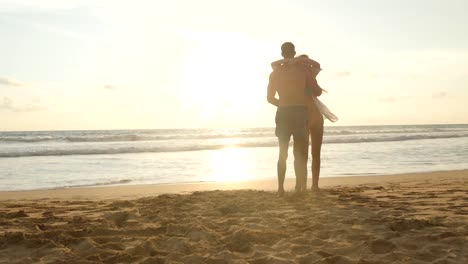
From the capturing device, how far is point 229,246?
13.1 ft

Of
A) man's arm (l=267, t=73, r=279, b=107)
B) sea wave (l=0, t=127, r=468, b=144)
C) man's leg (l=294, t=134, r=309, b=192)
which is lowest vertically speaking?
man's leg (l=294, t=134, r=309, b=192)

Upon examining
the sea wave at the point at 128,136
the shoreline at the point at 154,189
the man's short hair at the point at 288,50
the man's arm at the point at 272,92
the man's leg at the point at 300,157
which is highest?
the man's short hair at the point at 288,50

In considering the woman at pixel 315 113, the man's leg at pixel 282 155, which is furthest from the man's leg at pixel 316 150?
the man's leg at pixel 282 155

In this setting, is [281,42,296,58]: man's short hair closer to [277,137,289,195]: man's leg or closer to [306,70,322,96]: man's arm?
[306,70,322,96]: man's arm

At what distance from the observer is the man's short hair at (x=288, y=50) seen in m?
6.31

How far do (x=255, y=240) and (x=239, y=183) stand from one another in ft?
17.3

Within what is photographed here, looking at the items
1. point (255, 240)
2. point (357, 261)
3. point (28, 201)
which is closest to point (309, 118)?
point (255, 240)

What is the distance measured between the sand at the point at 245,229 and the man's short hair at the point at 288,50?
194cm

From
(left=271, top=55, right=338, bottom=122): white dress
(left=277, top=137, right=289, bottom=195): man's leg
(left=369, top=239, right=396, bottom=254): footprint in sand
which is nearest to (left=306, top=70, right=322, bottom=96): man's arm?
(left=271, top=55, right=338, bottom=122): white dress

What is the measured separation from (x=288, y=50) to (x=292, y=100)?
0.68 m

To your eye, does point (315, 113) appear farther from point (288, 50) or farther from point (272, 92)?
point (288, 50)

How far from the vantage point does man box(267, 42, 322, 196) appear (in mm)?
6332

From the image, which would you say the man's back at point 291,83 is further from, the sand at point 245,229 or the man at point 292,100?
the sand at point 245,229

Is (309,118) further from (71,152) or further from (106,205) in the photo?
(71,152)
